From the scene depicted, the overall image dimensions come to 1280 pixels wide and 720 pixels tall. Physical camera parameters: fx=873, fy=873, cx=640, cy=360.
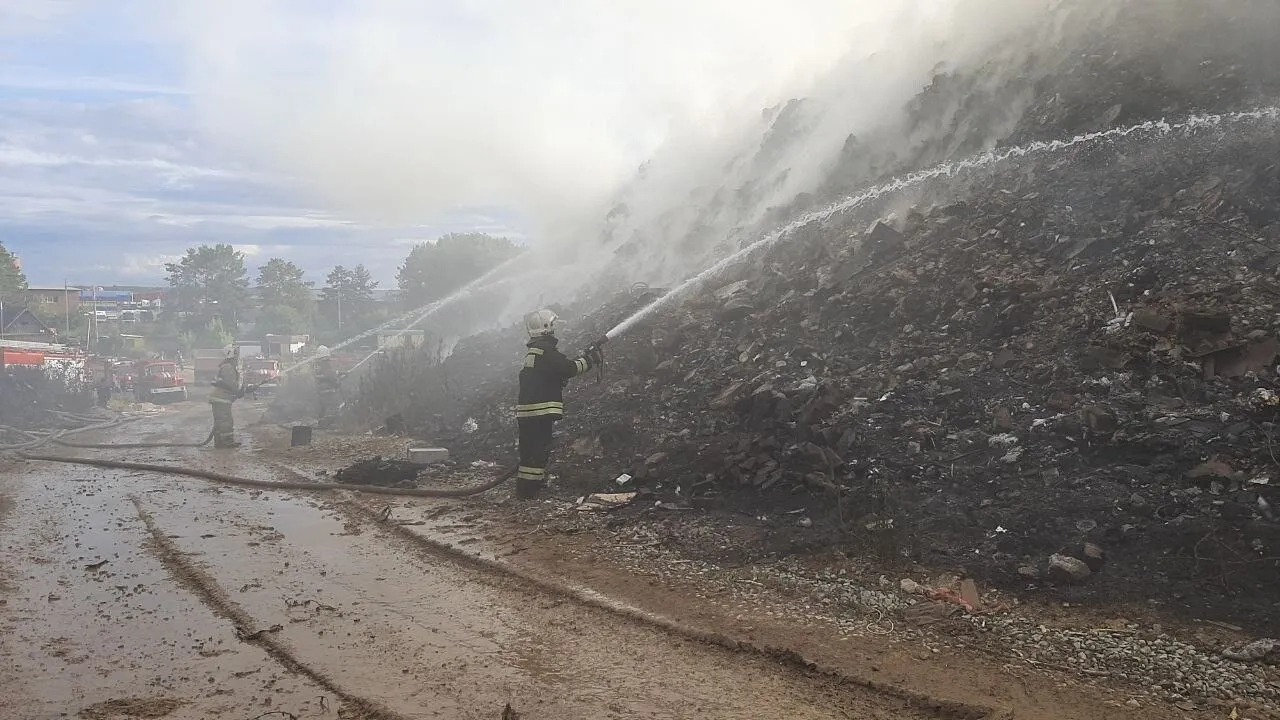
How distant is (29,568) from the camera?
6484 millimetres

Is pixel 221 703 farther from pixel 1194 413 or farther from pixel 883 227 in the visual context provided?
pixel 883 227

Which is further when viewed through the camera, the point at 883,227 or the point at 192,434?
the point at 192,434

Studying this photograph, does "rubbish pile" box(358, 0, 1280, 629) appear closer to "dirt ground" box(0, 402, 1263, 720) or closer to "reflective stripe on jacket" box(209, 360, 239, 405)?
"dirt ground" box(0, 402, 1263, 720)

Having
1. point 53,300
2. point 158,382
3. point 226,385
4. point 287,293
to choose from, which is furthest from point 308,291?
point 226,385

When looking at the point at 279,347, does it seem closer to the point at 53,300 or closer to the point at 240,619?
the point at 53,300

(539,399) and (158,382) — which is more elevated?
(158,382)

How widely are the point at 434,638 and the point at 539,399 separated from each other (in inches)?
154

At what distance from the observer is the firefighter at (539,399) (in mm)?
8523

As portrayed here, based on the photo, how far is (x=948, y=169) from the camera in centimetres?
1202

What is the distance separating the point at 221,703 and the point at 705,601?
281 centimetres

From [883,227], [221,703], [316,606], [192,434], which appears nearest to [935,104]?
Result: [883,227]

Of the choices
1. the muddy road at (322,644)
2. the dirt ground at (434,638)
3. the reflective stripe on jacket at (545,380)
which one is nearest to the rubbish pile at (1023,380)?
the reflective stripe on jacket at (545,380)

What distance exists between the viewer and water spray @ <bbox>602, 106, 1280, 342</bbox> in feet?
31.8

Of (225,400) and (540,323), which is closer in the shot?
(540,323)
